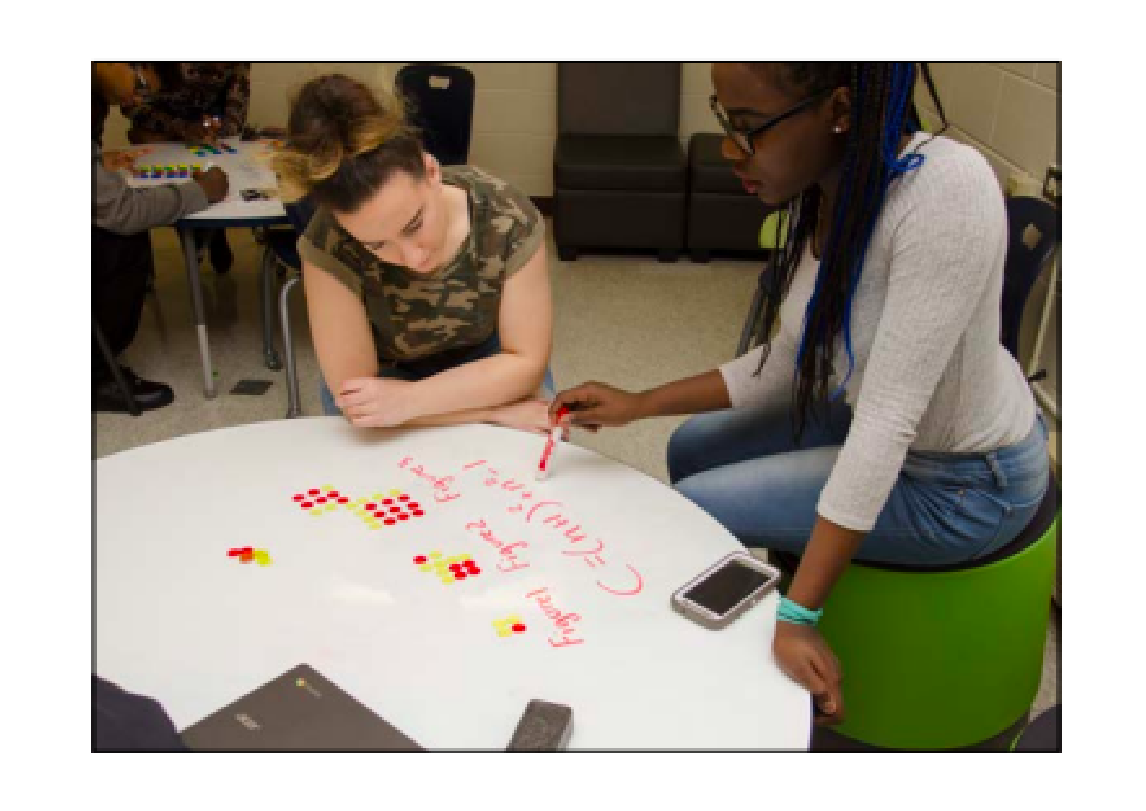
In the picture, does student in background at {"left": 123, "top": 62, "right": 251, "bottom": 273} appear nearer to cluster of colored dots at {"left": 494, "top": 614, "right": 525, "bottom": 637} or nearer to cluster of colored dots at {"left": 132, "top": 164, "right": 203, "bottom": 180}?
cluster of colored dots at {"left": 132, "top": 164, "right": 203, "bottom": 180}

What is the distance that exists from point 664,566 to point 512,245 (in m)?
0.69

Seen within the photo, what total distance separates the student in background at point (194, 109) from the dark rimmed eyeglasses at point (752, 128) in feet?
8.89


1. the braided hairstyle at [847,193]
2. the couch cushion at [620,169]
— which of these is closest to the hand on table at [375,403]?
the braided hairstyle at [847,193]

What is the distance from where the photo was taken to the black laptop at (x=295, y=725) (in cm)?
92

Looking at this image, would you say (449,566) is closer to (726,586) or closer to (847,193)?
(726,586)

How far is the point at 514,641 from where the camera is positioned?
41.1 inches

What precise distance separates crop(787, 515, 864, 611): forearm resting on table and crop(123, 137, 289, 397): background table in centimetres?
190

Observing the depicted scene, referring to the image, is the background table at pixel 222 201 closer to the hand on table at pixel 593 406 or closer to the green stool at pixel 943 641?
the hand on table at pixel 593 406

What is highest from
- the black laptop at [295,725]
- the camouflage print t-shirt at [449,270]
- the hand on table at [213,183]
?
the hand on table at [213,183]

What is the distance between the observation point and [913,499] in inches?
53.1

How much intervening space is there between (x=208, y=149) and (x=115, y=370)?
36.1 inches

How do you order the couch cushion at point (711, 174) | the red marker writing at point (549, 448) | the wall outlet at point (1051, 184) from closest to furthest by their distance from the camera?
the red marker writing at point (549, 448)
the wall outlet at point (1051, 184)
the couch cushion at point (711, 174)

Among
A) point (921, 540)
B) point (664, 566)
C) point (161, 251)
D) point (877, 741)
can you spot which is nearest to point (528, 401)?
point (664, 566)

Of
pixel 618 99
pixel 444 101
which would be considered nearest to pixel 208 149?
pixel 444 101
